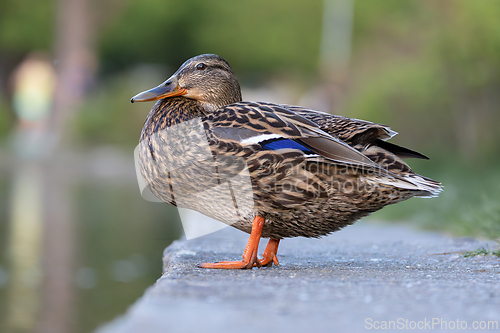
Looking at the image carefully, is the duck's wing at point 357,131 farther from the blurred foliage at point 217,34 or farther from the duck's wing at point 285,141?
the blurred foliage at point 217,34

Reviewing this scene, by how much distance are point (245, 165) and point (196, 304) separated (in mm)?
1128

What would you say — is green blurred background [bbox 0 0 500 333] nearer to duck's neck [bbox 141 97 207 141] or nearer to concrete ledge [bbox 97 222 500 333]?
concrete ledge [bbox 97 222 500 333]

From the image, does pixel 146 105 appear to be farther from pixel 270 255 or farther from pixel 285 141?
pixel 285 141

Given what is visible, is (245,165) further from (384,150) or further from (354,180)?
(384,150)

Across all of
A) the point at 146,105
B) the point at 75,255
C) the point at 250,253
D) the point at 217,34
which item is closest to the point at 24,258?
the point at 75,255

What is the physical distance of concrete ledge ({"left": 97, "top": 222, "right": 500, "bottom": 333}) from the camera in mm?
1962

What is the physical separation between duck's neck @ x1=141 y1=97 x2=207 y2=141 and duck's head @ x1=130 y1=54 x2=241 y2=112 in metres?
0.05

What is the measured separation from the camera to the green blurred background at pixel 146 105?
612 centimetres

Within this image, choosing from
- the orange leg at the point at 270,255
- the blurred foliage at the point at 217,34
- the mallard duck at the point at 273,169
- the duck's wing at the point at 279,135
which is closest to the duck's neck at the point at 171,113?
the mallard duck at the point at 273,169

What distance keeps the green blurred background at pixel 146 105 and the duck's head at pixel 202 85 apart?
6.16 feet

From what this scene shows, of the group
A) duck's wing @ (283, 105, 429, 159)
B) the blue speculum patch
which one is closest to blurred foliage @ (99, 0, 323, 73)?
duck's wing @ (283, 105, 429, 159)

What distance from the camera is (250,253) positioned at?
321 cm

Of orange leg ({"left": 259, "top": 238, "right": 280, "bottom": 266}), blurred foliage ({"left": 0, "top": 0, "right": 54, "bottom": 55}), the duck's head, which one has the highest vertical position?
blurred foliage ({"left": 0, "top": 0, "right": 54, "bottom": 55})

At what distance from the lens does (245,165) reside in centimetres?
315
